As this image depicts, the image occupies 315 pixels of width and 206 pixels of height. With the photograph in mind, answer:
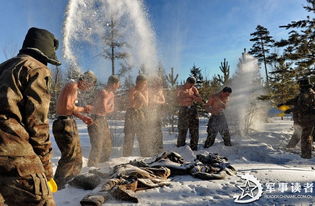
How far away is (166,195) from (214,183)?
0.88 meters

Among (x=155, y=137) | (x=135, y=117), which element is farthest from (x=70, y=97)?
(x=155, y=137)

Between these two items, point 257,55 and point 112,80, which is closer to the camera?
point 112,80

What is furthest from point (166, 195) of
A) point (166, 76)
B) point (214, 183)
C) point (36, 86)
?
point (166, 76)

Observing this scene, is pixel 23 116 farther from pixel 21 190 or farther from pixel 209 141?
pixel 209 141

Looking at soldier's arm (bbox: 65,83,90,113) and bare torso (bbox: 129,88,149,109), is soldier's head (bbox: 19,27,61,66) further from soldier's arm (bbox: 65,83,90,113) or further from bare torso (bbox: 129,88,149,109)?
bare torso (bbox: 129,88,149,109)

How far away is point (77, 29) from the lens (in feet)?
35.5

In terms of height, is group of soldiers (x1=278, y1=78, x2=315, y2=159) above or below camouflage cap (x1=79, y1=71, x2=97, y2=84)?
below

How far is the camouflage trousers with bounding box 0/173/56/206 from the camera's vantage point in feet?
6.43


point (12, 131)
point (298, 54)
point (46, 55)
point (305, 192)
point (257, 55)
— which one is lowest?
point (305, 192)

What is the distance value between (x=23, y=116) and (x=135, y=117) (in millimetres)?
4999

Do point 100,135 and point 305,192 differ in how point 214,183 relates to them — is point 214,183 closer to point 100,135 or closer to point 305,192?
point 305,192

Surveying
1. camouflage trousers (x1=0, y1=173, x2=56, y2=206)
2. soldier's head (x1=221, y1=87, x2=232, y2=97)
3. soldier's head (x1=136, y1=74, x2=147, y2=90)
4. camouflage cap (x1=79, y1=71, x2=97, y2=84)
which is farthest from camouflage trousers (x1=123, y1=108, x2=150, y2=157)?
camouflage trousers (x1=0, y1=173, x2=56, y2=206)

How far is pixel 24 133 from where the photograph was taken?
6.89 feet

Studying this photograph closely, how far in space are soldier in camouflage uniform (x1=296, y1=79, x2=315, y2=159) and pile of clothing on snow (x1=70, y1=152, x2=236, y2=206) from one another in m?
3.81
